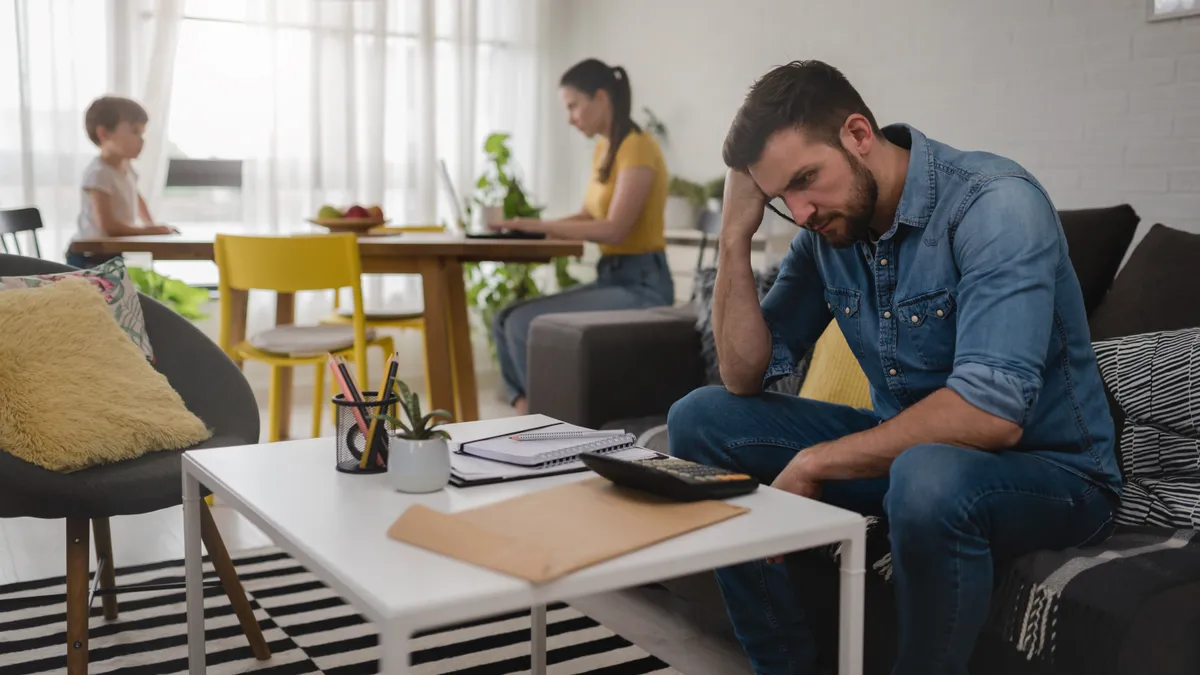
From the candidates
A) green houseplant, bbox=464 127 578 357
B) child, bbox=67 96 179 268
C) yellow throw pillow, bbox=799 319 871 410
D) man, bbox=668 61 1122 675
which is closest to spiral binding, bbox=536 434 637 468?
man, bbox=668 61 1122 675

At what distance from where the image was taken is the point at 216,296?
486 centimetres

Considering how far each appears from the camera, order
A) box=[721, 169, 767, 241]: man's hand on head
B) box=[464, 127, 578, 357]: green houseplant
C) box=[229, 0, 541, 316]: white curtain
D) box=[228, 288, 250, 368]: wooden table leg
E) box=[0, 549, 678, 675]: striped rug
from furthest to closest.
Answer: box=[464, 127, 578, 357]: green houseplant
box=[229, 0, 541, 316]: white curtain
box=[228, 288, 250, 368]: wooden table leg
box=[0, 549, 678, 675]: striped rug
box=[721, 169, 767, 241]: man's hand on head

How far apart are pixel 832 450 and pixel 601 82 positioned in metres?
2.29

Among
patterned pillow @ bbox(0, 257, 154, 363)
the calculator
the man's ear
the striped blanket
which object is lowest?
the striped blanket

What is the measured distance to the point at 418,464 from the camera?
1.29 metres

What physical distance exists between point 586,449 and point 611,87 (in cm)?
228

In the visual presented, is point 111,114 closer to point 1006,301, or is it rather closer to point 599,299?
point 599,299

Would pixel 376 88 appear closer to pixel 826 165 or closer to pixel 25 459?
pixel 25 459

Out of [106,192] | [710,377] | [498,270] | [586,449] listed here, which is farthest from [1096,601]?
[498,270]

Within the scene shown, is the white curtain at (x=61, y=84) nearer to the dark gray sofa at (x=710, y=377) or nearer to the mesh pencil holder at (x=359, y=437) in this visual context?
the dark gray sofa at (x=710, y=377)

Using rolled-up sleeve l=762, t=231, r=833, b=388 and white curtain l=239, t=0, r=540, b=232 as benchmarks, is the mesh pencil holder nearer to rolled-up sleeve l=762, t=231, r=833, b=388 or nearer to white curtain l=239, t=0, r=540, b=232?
rolled-up sleeve l=762, t=231, r=833, b=388

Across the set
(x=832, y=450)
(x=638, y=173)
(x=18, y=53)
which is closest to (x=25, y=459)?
(x=832, y=450)

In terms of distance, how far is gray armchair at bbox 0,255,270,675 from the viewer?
1697mm

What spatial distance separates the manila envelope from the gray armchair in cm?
68
